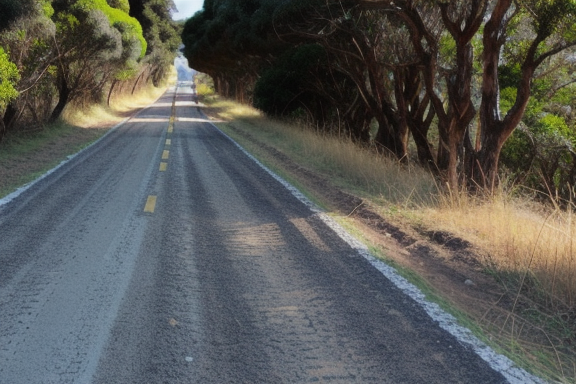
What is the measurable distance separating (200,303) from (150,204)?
4467 millimetres

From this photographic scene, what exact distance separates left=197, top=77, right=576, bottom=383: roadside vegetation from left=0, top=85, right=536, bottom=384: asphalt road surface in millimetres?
459

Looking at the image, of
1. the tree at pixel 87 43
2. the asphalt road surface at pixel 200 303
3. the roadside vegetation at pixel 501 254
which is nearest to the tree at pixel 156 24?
the tree at pixel 87 43

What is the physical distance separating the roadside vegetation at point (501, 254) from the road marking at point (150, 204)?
264 cm

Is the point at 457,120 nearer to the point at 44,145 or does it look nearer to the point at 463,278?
the point at 463,278

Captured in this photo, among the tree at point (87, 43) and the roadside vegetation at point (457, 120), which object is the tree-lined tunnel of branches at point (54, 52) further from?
the roadside vegetation at point (457, 120)

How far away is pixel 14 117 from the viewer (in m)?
18.6

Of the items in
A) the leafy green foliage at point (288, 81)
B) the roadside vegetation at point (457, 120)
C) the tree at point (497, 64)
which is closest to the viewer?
the roadside vegetation at point (457, 120)

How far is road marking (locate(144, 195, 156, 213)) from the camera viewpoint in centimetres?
879

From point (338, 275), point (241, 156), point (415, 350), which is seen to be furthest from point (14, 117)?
point (415, 350)

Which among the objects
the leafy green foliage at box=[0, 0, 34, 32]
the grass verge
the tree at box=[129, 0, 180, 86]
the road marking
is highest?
the tree at box=[129, 0, 180, 86]

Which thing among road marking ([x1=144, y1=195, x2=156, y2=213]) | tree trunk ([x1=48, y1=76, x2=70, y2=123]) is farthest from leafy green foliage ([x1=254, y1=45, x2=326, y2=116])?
road marking ([x1=144, y1=195, x2=156, y2=213])

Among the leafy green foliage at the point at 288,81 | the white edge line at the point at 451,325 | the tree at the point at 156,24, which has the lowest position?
the white edge line at the point at 451,325

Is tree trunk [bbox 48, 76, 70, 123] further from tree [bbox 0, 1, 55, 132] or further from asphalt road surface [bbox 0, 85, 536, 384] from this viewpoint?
asphalt road surface [bbox 0, 85, 536, 384]

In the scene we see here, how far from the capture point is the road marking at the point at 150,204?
879 centimetres
